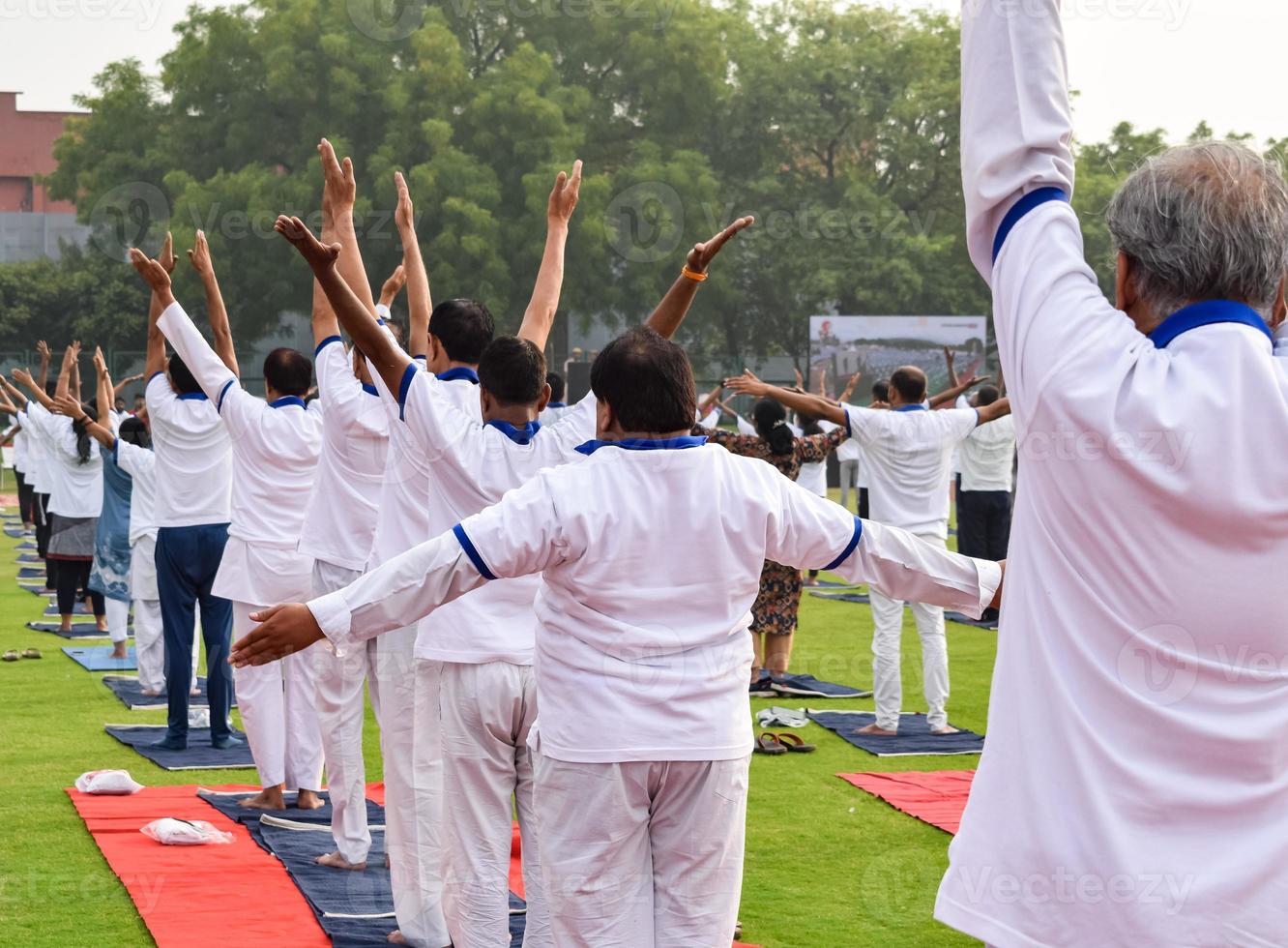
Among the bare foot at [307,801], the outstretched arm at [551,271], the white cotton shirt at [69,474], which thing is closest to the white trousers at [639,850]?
the outstretched arm at [551,271]

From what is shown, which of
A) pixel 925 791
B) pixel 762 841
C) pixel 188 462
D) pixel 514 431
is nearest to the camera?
pixel 514 431

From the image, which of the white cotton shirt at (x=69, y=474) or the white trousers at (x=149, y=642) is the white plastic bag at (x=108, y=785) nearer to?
the white trousers at (x=149, y=642)

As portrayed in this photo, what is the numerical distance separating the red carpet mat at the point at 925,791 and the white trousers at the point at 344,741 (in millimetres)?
2733

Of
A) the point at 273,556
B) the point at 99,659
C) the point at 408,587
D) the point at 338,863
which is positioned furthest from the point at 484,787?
the point at 99,659

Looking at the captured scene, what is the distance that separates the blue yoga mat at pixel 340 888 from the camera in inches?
228

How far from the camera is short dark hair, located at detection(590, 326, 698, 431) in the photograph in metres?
3.69

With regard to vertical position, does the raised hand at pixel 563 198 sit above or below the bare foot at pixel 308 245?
above

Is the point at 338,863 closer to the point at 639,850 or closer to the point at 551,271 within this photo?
the point at 551,271

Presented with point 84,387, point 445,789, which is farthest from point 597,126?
point 445,789

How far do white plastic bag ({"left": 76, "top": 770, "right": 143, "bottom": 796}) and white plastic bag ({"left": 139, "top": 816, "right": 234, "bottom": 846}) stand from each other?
3.06 ft

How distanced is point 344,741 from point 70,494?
28.6ft

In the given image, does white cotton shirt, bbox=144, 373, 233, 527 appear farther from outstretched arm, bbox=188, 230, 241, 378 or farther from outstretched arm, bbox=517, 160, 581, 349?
outstretched arm, bbox=517, 160, 581, 349

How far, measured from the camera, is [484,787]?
486 cm

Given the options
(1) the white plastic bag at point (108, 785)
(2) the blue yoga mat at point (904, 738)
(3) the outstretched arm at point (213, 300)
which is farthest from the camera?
(2) the blue yoga mat at point (904, 738)
